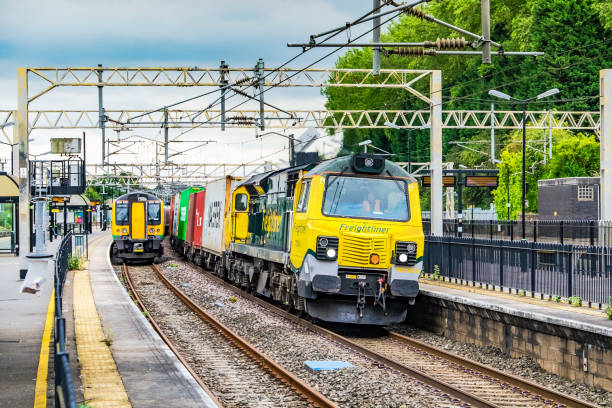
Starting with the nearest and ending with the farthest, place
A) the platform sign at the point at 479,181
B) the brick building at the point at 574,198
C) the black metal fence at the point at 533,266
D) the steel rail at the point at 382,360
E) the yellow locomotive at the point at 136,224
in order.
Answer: the steel rail at the point at 382,360, the black metal fence at the point at 533,266, the yellow locomotive at the point at 136,224, the platform sign at the point at 479,181, the brick building at the point at 574,198

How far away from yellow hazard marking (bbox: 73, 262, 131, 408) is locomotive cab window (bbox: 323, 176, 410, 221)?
514 cm

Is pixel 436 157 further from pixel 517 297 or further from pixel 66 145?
pixel 66 145

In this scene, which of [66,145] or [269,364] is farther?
[66,145]

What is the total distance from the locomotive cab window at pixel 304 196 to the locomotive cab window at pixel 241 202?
6.95 metres

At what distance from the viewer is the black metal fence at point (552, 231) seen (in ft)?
99.9

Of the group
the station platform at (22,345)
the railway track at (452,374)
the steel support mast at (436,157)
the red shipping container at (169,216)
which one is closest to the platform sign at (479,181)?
the steel support mast at (436,157)

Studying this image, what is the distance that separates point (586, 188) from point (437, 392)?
3640 centimetres

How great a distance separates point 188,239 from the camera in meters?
41.2

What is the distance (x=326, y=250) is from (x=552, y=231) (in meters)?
24.3

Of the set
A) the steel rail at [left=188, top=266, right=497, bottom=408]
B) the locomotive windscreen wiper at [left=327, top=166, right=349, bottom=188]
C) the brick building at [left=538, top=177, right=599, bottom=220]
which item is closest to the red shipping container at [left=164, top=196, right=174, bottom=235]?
the brick building at [left=538, top=177, right=599, bottom=220]

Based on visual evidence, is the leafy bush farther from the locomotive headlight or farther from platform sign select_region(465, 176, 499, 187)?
platform sign select_region(465, 176, 499, 187)

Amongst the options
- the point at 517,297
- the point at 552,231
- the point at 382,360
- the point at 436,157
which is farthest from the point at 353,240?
the point at 552,231

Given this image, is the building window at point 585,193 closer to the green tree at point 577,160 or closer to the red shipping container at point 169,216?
the green tree at point 577,160

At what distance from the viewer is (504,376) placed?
12453mm
